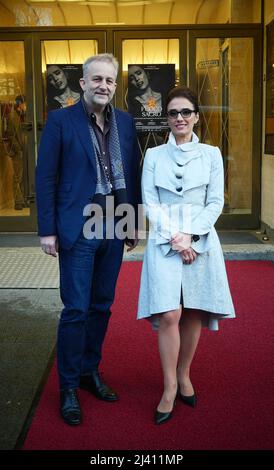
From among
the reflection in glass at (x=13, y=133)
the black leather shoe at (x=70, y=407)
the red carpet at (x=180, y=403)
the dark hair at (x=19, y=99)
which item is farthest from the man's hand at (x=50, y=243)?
the dark hair at (x=19, y=99)

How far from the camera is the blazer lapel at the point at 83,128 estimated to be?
3287 mm

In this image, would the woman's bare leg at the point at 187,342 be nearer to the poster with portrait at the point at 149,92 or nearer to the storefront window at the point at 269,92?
the storefront window at the point at 269,92

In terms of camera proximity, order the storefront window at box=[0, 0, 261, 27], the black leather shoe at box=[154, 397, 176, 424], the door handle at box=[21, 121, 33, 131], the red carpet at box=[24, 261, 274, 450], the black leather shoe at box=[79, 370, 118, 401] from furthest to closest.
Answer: the door handle at box=[21, 121, 33, 131] < the storefront window at box=[0, 0, 261, 27] < the black leather shoe at box=[79, 370, 118, 401] < the black leather shoe at box=[154, 397, 176, 424] < the red carpet at box=[24, 261, 274, 450]

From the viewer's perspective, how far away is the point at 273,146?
6977 mm

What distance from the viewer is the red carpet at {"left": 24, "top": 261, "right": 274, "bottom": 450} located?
3035 mm

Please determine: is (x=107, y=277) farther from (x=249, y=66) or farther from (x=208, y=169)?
(x=249, y=66)

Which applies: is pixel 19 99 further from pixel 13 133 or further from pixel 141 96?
pixel 141 96

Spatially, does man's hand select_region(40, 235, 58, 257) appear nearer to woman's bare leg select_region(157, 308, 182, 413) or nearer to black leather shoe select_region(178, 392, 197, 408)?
woman's bare leg select_region(157, 308, 182, 413)

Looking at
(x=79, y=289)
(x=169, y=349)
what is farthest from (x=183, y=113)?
(x=169, y=349)

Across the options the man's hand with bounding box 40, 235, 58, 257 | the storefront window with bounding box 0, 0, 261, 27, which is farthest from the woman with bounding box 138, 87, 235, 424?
the storefront window with bounding box 0, 0, 261, 27

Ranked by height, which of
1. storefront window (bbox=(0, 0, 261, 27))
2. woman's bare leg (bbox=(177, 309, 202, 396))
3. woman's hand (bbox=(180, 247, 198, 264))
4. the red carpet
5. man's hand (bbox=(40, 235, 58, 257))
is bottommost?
the red carpet

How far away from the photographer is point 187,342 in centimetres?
346

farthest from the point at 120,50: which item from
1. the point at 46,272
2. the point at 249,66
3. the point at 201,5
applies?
the point at 46,272

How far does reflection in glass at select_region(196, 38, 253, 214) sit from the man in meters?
4.49
